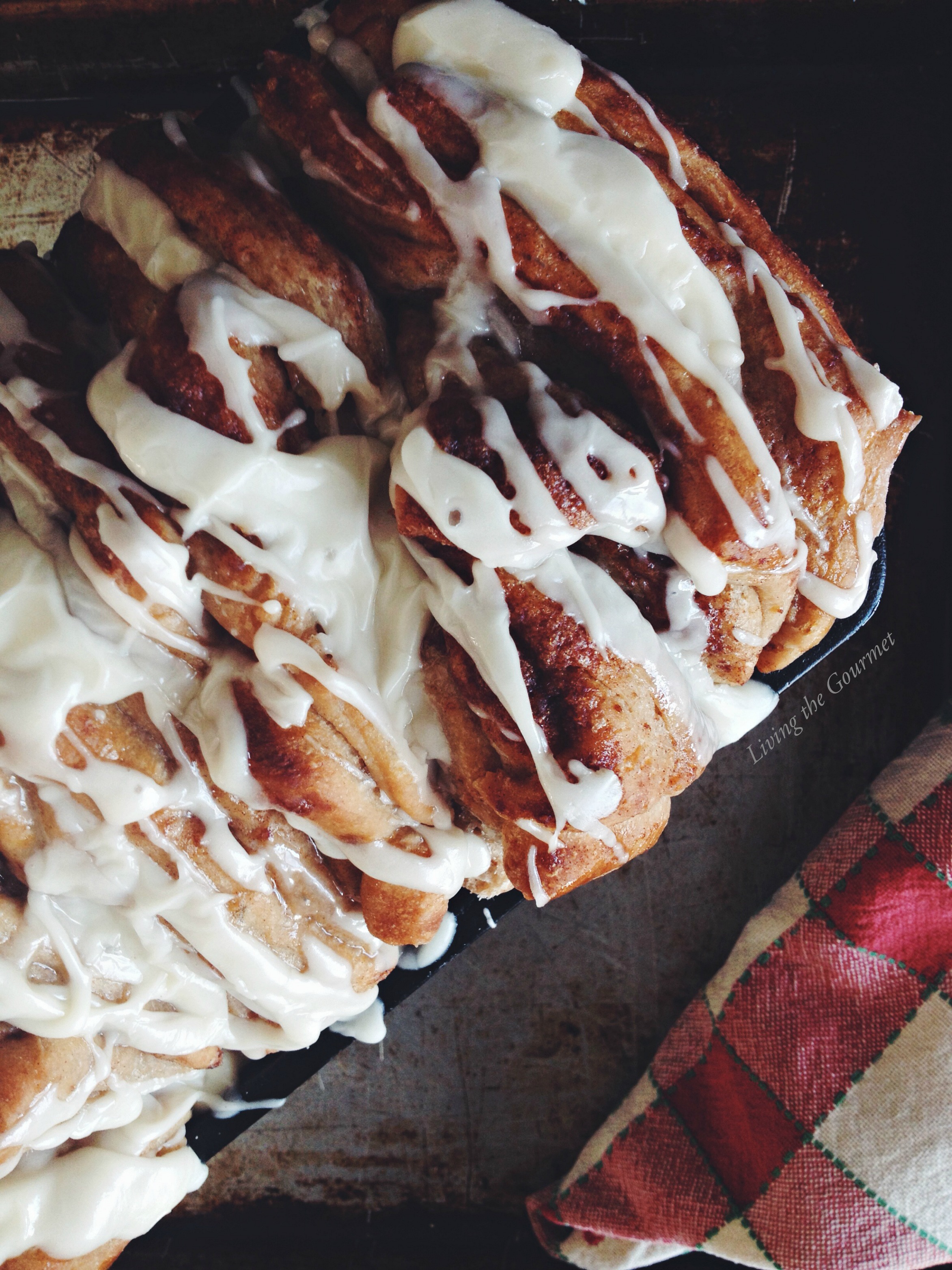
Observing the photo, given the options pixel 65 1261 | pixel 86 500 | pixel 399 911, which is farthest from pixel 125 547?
pixel 65 1261

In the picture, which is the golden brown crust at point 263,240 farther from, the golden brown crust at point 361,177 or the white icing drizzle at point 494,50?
the white icing drizzle at point 494,50

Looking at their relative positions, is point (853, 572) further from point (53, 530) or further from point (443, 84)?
point (53, 530)

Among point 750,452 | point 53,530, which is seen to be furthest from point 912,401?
point 53,530

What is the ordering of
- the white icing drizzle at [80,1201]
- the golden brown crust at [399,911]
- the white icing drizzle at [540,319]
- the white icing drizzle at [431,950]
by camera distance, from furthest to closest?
1. the white icing drizzle at [431,950]
2. the white icing drizzle at [80,1201]
3. the golden brown crust at [399,911]
4. the white icing drizzle at [540,319]

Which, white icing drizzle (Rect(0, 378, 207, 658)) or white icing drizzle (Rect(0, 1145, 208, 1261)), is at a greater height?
white icing drizzle (Rect(0, 378, 207, 658))

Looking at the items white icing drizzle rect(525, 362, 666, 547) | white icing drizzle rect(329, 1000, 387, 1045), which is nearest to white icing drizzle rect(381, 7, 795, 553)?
white icing drizzle rect(525, 362, 666, 547)

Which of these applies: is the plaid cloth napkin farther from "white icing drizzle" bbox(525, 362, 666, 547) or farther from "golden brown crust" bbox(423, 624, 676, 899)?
"white icing drizzle" bbox(525, 362, 666, 547)

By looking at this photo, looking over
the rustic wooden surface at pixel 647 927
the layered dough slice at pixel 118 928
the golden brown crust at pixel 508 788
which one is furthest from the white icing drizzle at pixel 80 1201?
the golden brown crust at pixel 508 788
